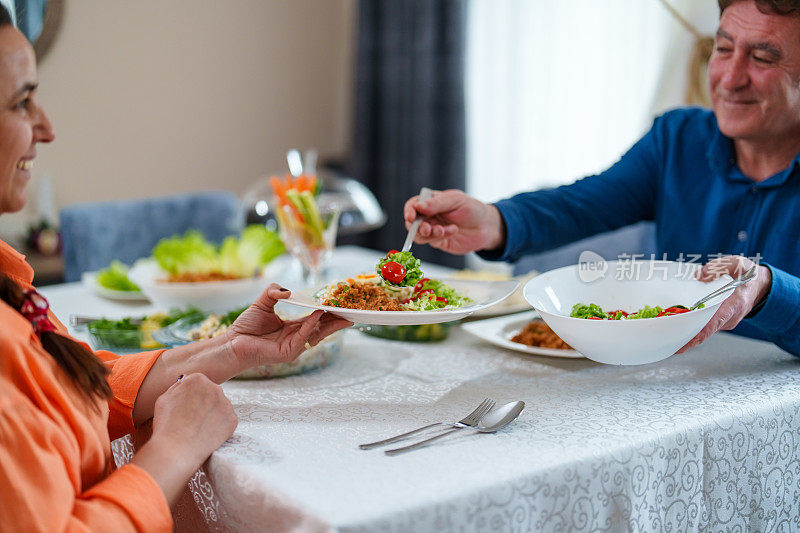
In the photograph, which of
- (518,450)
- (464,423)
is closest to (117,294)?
(464,423)

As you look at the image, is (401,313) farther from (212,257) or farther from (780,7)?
(212,257)

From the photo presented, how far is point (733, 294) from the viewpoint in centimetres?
125

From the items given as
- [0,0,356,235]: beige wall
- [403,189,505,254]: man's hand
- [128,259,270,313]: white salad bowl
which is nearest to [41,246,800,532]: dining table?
[403,189,505,254]: man's hand

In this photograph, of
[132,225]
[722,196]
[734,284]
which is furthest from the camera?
[132,225]

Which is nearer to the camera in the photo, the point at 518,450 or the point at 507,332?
the point at 518,450

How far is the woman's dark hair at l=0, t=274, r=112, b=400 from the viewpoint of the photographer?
0.95m

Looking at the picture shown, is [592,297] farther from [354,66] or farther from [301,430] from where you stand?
[354,66]

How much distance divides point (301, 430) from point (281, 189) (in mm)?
1067

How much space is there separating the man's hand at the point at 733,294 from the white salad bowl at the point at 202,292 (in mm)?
1038

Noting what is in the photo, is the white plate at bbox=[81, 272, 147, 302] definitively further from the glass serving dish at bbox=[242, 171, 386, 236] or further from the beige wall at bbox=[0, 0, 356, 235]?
the beige wall at bbox=[0, 0, 356, 235]

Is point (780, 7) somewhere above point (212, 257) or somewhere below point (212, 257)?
above

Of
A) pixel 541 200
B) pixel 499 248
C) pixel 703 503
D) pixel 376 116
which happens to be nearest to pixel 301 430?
pixel 703 503

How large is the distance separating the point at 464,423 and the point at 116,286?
129cm

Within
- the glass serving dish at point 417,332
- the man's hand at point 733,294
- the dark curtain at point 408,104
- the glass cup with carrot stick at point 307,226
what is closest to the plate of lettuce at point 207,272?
the glass cup with carrot stick at point 307,226
